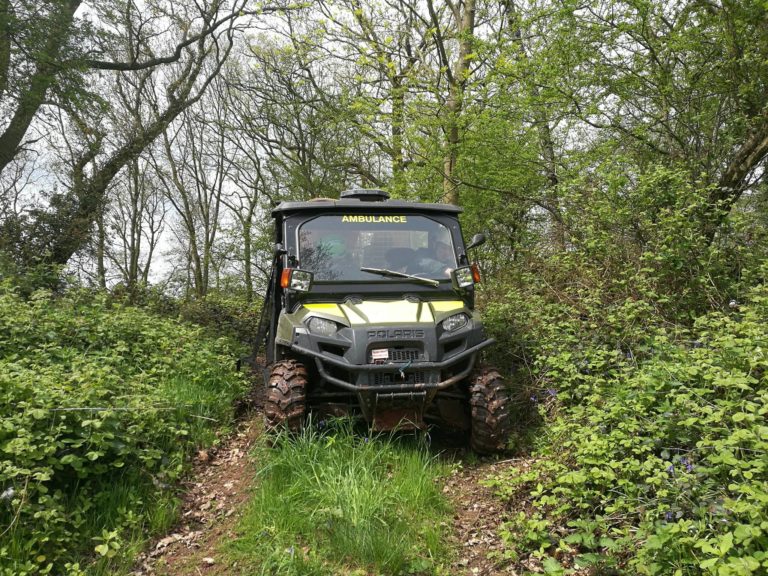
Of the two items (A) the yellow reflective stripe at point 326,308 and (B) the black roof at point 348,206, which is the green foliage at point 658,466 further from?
(B) the black roof at point 348,206

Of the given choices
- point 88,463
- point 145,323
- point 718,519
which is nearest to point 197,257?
point 145,323

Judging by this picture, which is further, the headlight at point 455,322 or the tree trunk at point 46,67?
the tree trunk at point 46,67

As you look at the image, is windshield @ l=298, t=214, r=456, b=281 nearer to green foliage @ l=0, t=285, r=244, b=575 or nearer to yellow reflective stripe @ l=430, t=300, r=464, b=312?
yellow reflective stripe @ l=430, t=300, r=464, b=312

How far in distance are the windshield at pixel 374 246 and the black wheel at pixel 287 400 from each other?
1006 mm

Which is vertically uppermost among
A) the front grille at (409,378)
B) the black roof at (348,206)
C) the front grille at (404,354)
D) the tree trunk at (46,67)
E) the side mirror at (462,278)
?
the tree trunk at (46,67)

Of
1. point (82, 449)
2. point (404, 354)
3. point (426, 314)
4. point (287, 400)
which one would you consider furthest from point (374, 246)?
point (82, 449)

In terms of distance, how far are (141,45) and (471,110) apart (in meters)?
10.5

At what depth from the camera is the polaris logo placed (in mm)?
3973

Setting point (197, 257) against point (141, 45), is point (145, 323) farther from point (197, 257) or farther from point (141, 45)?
point (197, 257)

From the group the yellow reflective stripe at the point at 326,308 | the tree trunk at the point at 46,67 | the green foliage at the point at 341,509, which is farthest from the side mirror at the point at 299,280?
the tree trunk at the point at 46,67

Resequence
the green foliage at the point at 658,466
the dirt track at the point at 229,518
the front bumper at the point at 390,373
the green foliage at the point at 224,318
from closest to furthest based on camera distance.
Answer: the green foliage at the point at 658,466
the dirt track at the point at 229,518
the front bumper at the point at 390,373
the green foliage at the point at 224,318

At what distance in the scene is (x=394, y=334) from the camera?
3988 millimetres

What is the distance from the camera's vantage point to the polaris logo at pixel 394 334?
3.97 metres

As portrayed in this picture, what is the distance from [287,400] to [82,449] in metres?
1.45
